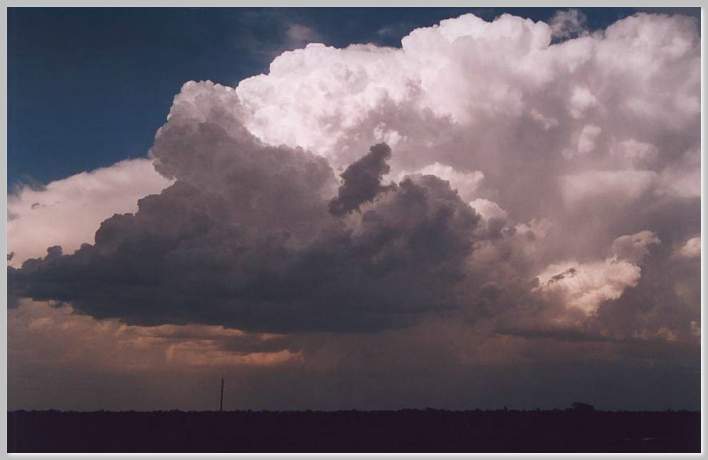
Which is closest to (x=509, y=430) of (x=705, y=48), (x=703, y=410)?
(x=703, y=410)

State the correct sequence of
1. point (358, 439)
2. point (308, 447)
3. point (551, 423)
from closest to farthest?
point (308, 447), point (358, 439), point (551, 423)

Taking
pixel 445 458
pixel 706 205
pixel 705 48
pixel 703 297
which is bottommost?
pixel 445 458

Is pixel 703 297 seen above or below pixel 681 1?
below

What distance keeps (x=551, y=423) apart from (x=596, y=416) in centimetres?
888

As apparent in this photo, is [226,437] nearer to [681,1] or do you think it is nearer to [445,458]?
[445,458]

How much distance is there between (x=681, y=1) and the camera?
18.6 meters

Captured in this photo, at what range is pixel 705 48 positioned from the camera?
18641 millimetres

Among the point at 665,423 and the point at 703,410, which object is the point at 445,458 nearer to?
the point at 703,410

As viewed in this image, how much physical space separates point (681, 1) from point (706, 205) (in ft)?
14.3

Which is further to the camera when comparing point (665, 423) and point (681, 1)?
point (665, 423)

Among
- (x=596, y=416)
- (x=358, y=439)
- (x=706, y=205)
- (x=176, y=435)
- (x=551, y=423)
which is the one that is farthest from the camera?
(x=596, y=416)

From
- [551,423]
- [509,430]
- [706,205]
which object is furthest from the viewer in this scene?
[551,423]

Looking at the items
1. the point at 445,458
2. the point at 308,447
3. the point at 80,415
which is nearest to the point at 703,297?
the point at 445,458

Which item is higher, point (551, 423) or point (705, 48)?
point (705, 48)
